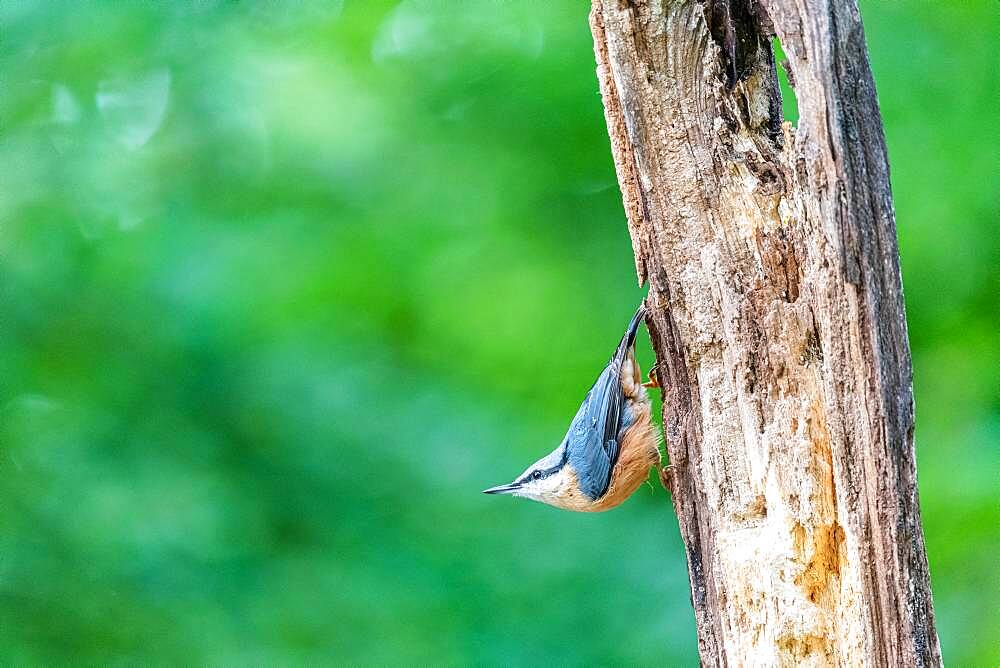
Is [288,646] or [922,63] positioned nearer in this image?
[922,63]

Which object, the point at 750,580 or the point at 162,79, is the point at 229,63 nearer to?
the point at 162,79

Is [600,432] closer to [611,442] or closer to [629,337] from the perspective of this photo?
[611,442]

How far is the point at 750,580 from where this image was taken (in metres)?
2.05

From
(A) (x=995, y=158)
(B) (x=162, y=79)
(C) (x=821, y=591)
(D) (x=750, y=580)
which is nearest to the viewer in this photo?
(C) (x=821, y=591)

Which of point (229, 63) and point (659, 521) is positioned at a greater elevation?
point (229, 63)

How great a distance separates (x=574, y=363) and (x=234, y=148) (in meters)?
1.81

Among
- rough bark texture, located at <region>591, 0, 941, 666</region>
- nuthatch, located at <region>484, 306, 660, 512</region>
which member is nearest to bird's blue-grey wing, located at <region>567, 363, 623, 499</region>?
nuthatch, located at <region>484, 306, 660, 512</region>

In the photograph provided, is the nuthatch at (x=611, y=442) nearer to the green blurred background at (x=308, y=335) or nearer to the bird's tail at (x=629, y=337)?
the bird's tail at (x=629, y=337)

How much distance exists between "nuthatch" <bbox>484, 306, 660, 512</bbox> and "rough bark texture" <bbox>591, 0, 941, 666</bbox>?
0.71 m

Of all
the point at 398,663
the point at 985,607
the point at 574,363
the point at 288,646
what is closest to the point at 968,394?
the point at 985,607

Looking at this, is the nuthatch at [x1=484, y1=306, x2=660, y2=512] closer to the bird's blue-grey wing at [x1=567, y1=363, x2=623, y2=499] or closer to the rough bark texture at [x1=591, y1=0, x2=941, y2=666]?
the bird's blue-grey wing at [x1=567, y1=363, x2=623, y2=499]

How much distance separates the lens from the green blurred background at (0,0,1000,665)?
3777mm

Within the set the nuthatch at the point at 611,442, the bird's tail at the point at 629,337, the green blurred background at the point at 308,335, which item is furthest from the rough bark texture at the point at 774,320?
the green blurred background at the point at 308,335

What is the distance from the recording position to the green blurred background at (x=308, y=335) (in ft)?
12.4
